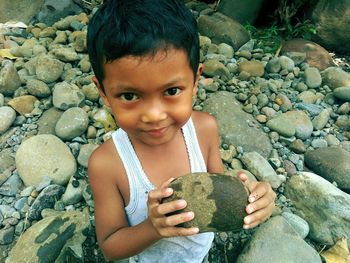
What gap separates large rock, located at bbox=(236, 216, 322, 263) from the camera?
2502mm

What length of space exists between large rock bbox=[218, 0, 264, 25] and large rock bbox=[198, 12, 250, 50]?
296mm

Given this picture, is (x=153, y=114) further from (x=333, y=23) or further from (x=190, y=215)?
(x=333, y=23)

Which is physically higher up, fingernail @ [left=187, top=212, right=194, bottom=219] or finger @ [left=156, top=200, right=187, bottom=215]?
finger @ [left=156, top=200, right=187, bottom=215]

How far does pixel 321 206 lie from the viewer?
2838 millimetres

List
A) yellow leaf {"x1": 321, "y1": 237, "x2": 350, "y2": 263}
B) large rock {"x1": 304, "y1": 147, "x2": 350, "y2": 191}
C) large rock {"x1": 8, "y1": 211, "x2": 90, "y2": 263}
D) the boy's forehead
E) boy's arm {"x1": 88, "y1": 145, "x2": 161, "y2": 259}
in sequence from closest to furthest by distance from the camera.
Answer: the boy's forehead, boy's arm {"x1": 88, "y1": 145, "x2": 161, "y2": 259}, large rock {"x1": 8, "y1": 211, "x2": 90, "y2": 263}, yellow leaf {"x1": 321, "y1": 237, "x2": 350, "y2": 263}, large rock {"x1": 304, "y1": 147, "x2": 350, "y2": 191}

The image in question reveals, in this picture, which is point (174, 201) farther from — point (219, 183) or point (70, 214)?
point (70, 214)

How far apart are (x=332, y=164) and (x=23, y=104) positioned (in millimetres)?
2459

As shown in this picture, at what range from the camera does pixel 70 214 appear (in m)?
2.64

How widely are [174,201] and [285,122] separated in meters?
2.05

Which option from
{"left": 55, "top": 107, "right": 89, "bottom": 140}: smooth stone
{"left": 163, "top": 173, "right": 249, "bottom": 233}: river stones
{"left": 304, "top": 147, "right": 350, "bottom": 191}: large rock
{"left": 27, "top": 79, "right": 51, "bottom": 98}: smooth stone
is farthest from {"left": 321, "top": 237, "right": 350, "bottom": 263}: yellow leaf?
{"left": 27, "top": 79, "right": 51, "bottom": 98}: smooth stone

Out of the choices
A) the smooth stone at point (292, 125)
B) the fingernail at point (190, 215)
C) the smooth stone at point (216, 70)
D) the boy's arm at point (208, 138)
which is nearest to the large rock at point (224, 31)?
the smooth stone at point (216, 70)

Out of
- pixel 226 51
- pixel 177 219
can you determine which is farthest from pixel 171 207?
pixel 226 51

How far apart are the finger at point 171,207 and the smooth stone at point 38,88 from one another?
2.22 meters

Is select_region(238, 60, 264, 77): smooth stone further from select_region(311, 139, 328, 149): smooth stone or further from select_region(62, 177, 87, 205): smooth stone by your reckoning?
select_region(62, 177, 87, 205): smooth stone
